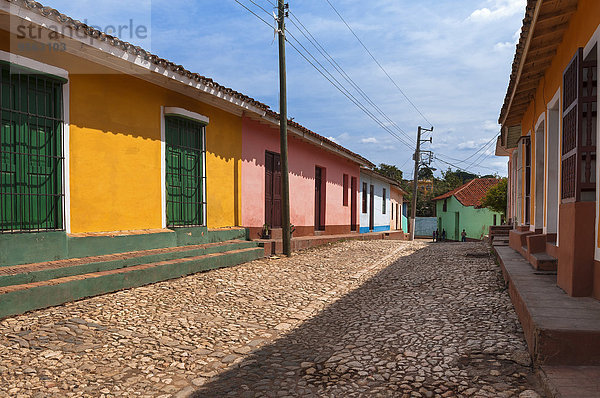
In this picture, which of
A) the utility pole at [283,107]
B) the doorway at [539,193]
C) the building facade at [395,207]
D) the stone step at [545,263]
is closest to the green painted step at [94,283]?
the utility pole at [283,107]

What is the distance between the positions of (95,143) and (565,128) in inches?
235

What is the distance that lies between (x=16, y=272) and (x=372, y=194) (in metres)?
19.5

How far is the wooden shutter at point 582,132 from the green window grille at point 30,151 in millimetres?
5880

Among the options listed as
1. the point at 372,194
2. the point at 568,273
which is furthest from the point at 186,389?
the point at 372,194

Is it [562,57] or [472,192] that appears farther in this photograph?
[472,192]

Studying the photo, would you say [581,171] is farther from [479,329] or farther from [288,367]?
[288,367]

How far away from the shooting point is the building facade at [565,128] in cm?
391

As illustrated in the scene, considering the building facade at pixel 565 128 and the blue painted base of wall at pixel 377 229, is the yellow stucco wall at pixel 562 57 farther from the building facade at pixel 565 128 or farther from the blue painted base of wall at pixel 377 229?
the blue painted base of wall at pixel 377 229

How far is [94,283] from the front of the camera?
540cm

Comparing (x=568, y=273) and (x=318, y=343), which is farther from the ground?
(x=568, y=273)

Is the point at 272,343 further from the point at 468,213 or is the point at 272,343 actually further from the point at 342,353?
the point at 468,213

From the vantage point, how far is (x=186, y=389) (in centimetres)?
330

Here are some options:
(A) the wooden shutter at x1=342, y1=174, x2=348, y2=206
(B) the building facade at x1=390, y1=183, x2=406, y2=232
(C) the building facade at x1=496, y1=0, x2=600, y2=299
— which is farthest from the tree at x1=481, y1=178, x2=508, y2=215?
(C) the building facade at x1=496, y1=0, x2=600, y2=299

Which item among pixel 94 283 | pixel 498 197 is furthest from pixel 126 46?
pixel 498 197
